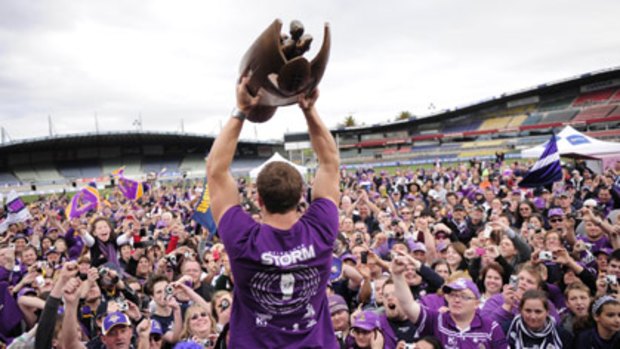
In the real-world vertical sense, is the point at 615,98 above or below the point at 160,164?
above

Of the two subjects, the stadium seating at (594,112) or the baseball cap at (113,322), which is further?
the stadium seating at (594,112)

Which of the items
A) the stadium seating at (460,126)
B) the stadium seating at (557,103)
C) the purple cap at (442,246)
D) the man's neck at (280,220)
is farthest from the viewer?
the stadium seating at (460,126)

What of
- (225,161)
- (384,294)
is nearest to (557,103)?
(384,294)

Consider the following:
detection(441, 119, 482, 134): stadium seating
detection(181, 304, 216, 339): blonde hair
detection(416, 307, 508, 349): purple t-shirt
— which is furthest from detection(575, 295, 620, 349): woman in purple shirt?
detection(441, 119, 482, 134): stadium seating

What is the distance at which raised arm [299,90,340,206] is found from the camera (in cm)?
203

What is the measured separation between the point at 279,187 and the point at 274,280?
41 cm

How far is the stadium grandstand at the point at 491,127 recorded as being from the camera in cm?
4728

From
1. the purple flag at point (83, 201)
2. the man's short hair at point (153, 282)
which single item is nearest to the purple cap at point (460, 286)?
the man's short hair at point (153, 282)

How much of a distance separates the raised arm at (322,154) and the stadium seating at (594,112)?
184 ft

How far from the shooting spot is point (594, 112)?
1912 inches

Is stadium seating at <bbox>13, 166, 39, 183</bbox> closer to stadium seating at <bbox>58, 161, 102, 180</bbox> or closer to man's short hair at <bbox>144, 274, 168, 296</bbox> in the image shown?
stadium seating at <bbox>58, 161, 102, 180</bbox>

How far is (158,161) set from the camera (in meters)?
54.3

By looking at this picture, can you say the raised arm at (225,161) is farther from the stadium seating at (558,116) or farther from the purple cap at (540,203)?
the stadium seating at (558,116)

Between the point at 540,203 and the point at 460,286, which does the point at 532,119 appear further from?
the point at 460,286
